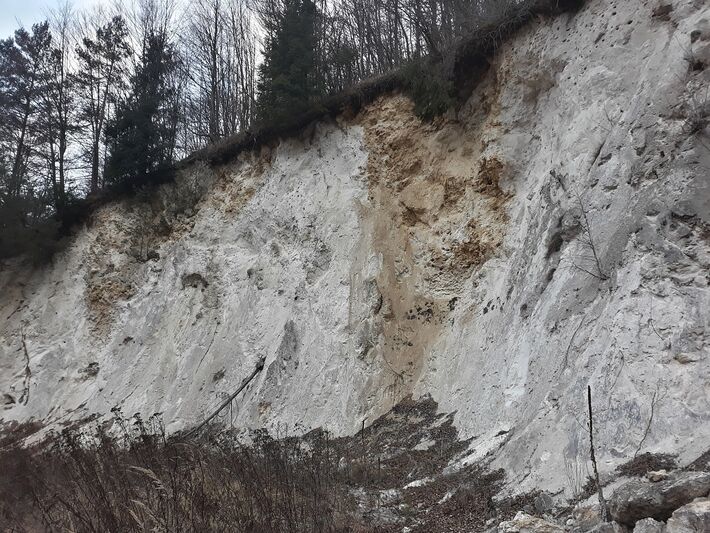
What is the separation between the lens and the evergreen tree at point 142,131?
19828mm

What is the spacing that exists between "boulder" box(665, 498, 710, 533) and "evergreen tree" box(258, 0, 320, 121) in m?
14.3

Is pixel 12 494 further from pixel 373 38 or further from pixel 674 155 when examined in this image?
pixel 373 38

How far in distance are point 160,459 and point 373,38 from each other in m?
19.8

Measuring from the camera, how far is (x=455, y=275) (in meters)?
11.3

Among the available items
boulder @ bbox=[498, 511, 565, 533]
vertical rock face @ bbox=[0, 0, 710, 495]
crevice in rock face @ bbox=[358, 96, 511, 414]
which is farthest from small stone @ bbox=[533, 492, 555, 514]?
crevice in rock face @ bbox=[358, 96, 511, 414]

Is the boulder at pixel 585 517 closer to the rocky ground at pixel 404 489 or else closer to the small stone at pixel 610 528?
the rocky ground at pixel 404 489

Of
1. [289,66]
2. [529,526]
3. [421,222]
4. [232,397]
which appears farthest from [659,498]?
[289,66]

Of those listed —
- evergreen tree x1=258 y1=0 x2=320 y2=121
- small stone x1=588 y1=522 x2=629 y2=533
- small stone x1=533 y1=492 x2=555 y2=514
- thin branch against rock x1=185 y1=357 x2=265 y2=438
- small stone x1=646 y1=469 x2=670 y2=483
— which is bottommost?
small stone x1=533 y1=492 x2=555 y2=514

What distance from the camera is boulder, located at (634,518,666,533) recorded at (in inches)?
135

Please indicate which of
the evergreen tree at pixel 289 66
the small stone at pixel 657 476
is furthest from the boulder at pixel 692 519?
the evergreen tree at pixel 289 66

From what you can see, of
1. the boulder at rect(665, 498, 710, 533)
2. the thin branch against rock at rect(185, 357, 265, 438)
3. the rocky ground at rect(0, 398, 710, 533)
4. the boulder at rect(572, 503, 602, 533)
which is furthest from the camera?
the thin branch against rock at rect(185, 357, 265, 438)

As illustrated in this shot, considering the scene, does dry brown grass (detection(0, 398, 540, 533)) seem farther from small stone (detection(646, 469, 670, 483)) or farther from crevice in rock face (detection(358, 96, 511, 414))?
crevice in rock face (detection(358, 96, 511, 414))

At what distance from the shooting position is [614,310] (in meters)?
6.75

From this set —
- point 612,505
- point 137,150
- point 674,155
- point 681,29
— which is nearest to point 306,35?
point 137,150
